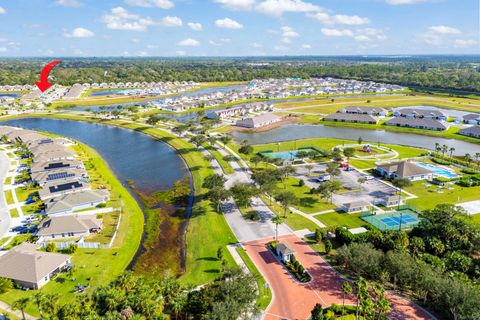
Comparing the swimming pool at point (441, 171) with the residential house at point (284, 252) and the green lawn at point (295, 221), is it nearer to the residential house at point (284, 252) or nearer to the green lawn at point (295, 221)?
the green lawn at point (295, 221)

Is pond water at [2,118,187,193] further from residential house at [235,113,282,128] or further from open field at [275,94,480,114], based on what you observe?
open field at [275,94,480,114]

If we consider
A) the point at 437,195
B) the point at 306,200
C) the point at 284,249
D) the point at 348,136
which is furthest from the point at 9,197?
the point at 348,136

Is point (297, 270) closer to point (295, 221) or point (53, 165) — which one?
point (295, 221)

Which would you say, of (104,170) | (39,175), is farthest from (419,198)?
(39,175)

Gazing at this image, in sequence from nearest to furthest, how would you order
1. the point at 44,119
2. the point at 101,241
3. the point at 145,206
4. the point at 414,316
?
the point at 414,316
the point at 101,241
the point at 145,206
the point at 44,119

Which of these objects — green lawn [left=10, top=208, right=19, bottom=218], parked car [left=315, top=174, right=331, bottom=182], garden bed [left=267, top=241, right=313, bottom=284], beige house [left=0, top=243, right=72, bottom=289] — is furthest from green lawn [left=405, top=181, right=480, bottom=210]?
green lawn [left=10, top=208, right=19, bottom=218]

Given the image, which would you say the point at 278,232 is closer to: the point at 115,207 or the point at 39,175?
the point at 115,207

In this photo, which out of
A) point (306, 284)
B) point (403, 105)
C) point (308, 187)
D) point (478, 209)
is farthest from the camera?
point (403, 105)
